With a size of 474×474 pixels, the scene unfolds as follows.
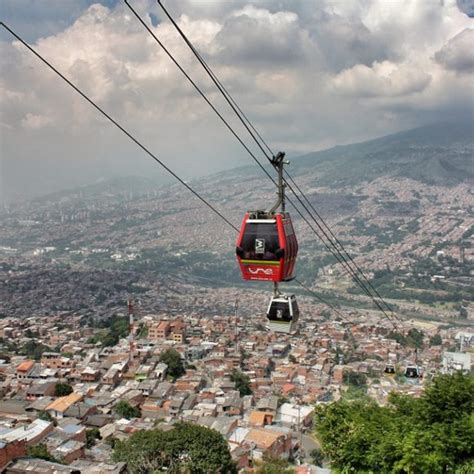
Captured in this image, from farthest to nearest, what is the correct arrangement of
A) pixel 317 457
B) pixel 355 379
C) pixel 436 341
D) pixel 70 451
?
1. pixel 436 341
2. pixel 355 379
3. pixel 317 457
4. pixel 70 451

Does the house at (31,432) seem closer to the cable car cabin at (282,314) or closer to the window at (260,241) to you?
the cable car cabin at (282,314)

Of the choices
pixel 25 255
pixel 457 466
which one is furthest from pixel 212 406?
pixel 25 255

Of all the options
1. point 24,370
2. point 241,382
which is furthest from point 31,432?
point 241,382

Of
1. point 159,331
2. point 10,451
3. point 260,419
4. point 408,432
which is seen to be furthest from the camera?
point 159,331

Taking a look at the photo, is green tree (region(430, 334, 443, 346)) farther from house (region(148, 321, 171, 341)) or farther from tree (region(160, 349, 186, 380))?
tree (region(160, 349, 186, 380))

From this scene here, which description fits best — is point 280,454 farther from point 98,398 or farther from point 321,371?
point 321,371

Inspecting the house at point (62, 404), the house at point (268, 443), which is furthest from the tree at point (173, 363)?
Result: the house at point (268, 443)

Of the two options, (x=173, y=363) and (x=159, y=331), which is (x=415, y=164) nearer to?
(x=159, y=331)
